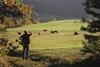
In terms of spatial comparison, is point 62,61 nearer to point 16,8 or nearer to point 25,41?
point 25,41

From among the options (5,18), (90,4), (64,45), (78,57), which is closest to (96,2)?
(90,4)

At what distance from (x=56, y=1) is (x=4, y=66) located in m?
117

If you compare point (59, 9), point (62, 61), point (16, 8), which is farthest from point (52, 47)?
point (59, 9)

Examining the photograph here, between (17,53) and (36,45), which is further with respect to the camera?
(36,45)

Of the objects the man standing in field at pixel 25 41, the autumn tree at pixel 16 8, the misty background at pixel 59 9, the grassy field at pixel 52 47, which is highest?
the autumn tree at pixel 16 8

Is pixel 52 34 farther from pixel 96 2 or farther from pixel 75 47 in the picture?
pixel 96 2

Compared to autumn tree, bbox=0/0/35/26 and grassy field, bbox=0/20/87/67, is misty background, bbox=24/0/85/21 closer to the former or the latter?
grassy field, bbox=0/20/87/67

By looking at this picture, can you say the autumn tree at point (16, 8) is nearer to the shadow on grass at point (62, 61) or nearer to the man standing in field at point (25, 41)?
the man standing in field at point (25, 41)

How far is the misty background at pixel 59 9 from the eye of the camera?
89.3m

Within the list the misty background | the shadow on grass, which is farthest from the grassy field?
the misty background

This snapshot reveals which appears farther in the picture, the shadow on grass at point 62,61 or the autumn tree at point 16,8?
the shadow on grass at point 62,61

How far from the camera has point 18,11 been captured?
46.8 feet

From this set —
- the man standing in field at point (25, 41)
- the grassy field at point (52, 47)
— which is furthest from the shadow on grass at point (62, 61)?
the man standing in field at point (25, 41)

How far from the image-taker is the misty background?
89.3 meters
